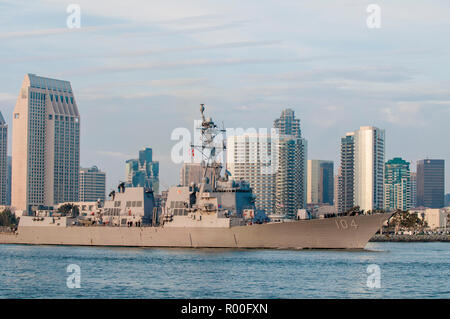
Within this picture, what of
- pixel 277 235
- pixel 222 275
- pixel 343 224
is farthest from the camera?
pixel 277 235

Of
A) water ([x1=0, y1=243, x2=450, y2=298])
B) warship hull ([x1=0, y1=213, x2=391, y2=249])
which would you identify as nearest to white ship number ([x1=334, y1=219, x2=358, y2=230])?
warship hull ([x1=0, y1=213, x2=391, y2=249])

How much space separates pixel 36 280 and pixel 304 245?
25.8 metres

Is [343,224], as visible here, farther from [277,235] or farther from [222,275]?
[222,275]

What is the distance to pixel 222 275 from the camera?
43.8 meters

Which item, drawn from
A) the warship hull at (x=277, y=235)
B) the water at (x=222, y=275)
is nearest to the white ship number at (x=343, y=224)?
the warship hull at (x=277, y=235)

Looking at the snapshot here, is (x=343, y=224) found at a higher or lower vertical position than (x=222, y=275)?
higher

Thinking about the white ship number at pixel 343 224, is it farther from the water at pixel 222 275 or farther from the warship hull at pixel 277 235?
the water at pixel 222 275

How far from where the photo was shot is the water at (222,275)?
36.8m

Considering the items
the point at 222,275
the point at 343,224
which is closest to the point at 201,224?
the point at 343,224

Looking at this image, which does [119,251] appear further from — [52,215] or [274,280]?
[274,280]

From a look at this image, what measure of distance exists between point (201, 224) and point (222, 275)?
22173 millimetres

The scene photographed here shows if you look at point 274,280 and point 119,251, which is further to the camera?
point 119,251

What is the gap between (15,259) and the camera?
5916 cm
